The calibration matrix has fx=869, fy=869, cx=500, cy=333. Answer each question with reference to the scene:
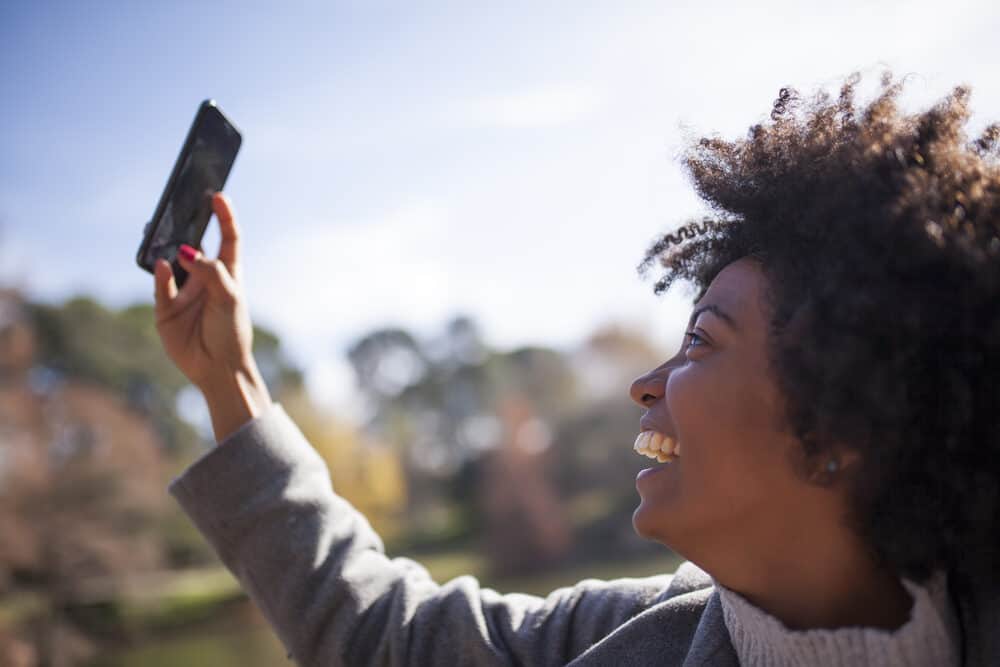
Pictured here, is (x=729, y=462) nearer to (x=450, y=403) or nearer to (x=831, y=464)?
(x=831, y=464)

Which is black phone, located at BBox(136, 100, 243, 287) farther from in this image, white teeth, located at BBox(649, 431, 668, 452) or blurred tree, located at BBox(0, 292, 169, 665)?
blurred tree, located at BBox(0, 292, 169, 665)

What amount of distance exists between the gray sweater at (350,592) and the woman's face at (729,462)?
23cm

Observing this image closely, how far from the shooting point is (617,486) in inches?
712

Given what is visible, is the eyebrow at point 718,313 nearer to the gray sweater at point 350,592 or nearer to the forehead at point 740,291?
the forehead at point 740,291

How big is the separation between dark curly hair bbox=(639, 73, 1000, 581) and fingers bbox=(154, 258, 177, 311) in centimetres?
119

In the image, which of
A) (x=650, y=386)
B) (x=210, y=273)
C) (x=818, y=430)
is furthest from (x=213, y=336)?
(x=818, y=430)

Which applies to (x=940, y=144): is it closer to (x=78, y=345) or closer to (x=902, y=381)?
(x=902, y=381)

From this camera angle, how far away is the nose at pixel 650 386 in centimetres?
144

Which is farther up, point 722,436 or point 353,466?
point 353,466

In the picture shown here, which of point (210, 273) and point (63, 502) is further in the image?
point (63, 502)

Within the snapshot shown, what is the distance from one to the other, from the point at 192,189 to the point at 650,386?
1054mm

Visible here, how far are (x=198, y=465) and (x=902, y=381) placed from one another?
127 cm

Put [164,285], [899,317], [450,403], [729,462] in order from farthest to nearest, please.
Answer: [450,403] < [164,285] < [729,462] < [899,317]

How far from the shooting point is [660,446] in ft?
4.59
